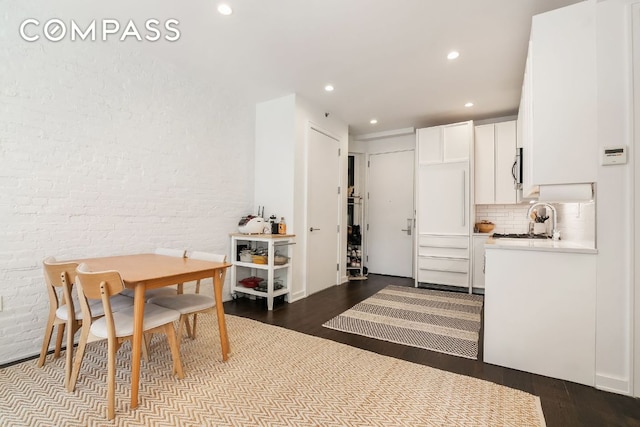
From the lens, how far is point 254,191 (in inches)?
171

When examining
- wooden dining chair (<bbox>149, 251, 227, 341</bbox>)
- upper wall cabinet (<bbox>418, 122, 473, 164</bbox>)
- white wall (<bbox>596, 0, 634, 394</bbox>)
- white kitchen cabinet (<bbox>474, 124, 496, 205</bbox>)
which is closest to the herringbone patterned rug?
wooden dining chair (<bbox>149, 251, 227, 341</bbox>)

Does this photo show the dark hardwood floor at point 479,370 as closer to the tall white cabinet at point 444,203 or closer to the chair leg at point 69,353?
→ the tall white cabinet at point 444,203

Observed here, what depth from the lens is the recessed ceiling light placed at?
93.2 inches

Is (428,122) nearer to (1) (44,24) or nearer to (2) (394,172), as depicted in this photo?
(2) (394,172)

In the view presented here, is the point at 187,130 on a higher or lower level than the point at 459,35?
lower

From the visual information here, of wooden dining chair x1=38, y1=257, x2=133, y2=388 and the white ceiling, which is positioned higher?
the white ceiling

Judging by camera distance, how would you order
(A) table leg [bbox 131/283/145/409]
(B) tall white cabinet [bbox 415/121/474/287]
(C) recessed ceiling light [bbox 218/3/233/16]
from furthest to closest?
(B) tall white cabinet [bbox 415/121/474/287]
(C) recessed ceiling light [bbox 218/3/233/16]
(A) table leg [bbox 131/283/145/409]

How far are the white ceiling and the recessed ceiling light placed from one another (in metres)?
0.04

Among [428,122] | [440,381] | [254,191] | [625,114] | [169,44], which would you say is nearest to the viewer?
[625,114]

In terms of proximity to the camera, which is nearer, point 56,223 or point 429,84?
point 56,223

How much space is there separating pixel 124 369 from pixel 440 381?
222 cm

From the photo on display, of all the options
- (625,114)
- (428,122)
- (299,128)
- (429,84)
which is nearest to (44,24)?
(299,128)

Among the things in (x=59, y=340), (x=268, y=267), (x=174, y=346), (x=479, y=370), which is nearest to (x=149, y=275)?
(x=174, y=346)

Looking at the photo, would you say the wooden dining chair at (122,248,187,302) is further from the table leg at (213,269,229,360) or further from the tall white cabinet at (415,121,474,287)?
the tall white cabinet at (415,121,474,287)
